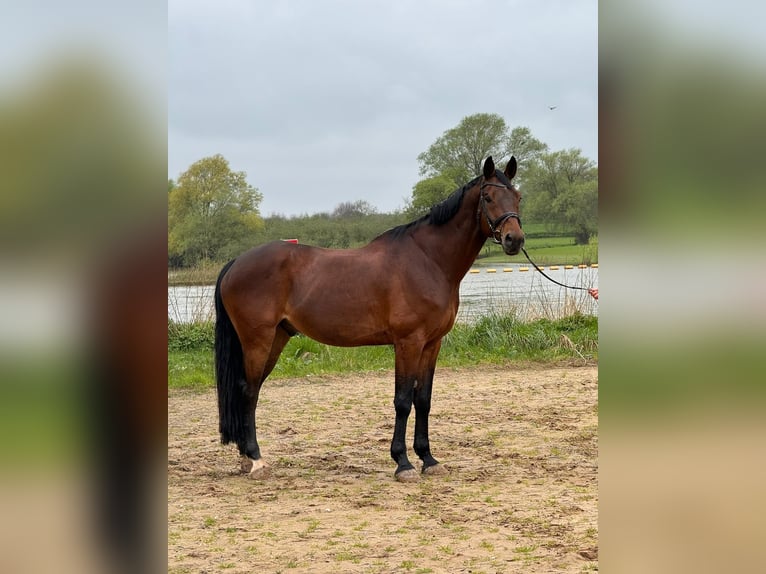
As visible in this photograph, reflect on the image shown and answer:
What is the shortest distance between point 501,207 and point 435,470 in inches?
70.1

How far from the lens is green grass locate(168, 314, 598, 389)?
29.5 ft

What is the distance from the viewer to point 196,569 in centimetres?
313

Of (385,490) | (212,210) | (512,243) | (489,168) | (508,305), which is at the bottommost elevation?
(385,490)

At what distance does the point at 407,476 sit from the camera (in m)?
4.68

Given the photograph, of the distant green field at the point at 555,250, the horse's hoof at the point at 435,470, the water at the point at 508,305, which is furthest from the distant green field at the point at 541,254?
the horse's hoof at the point at 435,470

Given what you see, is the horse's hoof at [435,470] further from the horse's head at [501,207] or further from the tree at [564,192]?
the tree at [564,192]

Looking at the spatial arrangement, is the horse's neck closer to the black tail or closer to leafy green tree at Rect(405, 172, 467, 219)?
the black tail

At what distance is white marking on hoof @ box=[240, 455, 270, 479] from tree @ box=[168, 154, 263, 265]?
40.7 ft

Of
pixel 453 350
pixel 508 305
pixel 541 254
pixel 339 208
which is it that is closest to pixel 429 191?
pixel 339 208

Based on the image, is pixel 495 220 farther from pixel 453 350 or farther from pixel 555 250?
pixel 555 250

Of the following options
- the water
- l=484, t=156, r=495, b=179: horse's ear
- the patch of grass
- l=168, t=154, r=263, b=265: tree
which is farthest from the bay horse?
l=168, t=154, r=263, b=265: tree
